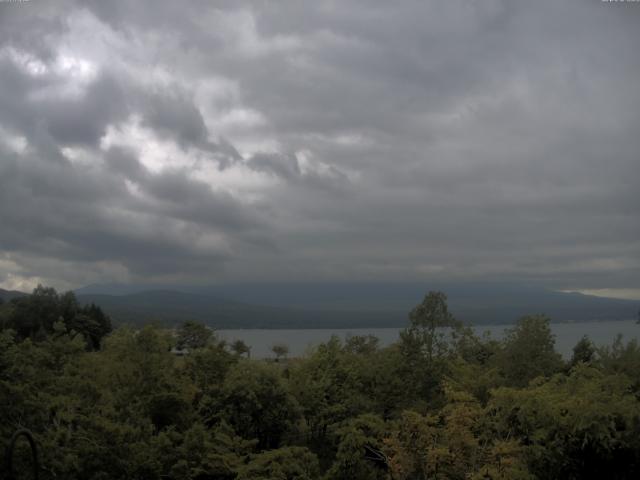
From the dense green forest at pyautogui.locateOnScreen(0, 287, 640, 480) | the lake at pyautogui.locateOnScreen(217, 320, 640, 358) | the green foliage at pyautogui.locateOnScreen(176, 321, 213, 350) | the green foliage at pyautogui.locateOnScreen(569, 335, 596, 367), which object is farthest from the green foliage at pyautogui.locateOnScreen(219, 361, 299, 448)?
the green foliage at pyautogui.locateOnScreen(569, 335, 596, 367)

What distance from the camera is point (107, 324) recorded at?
263ft

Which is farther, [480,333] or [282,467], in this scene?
[480,333]

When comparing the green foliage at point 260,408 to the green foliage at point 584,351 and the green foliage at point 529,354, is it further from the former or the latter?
the green foliage at point 584,351

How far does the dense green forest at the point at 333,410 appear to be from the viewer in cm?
2050

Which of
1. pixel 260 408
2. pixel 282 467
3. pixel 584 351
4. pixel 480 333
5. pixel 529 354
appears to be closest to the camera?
pixel 282 467

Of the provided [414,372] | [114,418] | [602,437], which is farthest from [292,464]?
[414,372]

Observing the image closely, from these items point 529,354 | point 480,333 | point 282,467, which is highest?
point 529,354

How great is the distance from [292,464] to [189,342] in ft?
83.7

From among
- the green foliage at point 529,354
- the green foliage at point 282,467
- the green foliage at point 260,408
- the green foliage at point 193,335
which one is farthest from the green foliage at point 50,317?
the green foliage at point 282,467

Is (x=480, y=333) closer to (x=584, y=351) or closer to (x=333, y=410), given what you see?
(x=584, y=351)

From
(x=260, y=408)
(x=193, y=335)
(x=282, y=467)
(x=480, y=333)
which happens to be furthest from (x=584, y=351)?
(x=480, y=333)

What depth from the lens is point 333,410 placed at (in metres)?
28.3

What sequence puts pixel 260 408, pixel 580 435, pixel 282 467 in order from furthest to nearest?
pixel 260 408 < pixel 282 467 < pixel 580 435

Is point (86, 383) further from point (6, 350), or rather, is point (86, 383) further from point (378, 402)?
point (378, 402)
